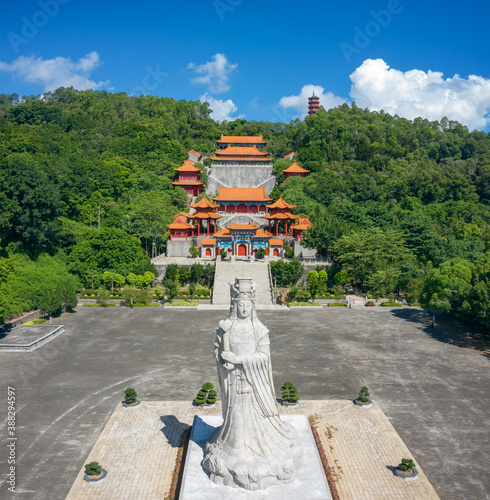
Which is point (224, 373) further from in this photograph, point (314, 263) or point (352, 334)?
point (314, 263)

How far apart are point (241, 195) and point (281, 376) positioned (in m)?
Answer: 35.4

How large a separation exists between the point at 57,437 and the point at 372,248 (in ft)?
97.7

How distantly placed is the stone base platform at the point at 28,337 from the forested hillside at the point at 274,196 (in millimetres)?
2079

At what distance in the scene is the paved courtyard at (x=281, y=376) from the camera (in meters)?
14.5

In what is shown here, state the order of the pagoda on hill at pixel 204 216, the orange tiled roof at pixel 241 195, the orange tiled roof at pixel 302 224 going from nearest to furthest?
1. the orange tiled roof at pixel 302 224
2. the pagoda on hill at pixel 204 216
3. the orange tiled roof at pixel 241 195

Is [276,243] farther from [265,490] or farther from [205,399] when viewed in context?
[265,490]

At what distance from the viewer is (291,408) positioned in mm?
17547

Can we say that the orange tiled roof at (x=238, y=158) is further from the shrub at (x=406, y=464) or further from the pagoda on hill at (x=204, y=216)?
the shrub at (x=406, y=464)

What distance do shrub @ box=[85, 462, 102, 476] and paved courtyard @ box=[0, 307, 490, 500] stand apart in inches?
28.9

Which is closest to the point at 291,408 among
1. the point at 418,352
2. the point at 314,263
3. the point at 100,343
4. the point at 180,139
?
the point at 418,352

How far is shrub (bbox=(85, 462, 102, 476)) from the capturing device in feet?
42.6

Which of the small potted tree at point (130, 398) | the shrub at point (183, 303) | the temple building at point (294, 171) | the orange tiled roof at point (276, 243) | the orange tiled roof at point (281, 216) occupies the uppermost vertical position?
the temple building at point (294, 171)

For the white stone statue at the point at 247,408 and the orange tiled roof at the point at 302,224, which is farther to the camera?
the orange tiled roof at the point at 302,224

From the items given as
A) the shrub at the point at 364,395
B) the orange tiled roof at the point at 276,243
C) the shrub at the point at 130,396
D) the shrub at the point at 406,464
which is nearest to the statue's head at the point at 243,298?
the shrub at the point at 406,464
